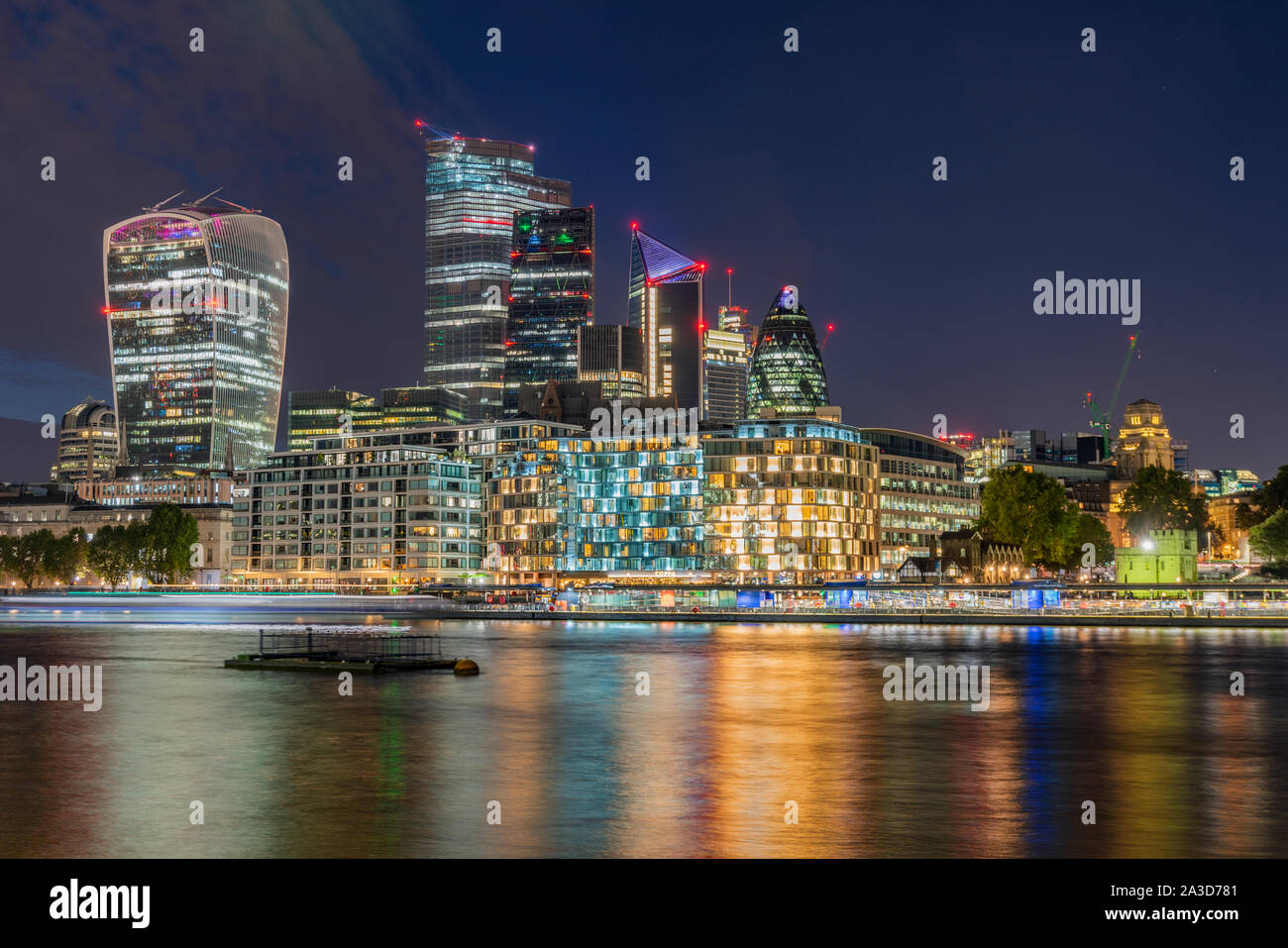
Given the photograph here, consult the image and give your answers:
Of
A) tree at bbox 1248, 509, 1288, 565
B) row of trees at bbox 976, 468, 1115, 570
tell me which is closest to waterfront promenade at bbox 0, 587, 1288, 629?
tree at bbox 1248, 509, 1288, 565

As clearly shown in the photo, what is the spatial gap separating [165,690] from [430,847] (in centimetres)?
3897

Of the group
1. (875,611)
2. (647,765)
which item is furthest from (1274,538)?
(647,765)

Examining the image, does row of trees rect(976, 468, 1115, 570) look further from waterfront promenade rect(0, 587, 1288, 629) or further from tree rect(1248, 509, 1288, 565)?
tree rect(1248, 509, 1288, 565)

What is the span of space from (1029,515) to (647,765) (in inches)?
6215

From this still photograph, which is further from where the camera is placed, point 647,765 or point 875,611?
point 875,611

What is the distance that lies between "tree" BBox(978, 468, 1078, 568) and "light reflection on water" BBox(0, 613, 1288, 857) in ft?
369

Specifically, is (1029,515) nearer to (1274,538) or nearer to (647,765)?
(1274,538)

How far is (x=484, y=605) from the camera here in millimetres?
179250

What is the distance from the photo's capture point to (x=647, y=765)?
3666 cm

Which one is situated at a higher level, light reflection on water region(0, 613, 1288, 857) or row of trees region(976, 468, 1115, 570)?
row of trees region(976, 468, 1115, 570)

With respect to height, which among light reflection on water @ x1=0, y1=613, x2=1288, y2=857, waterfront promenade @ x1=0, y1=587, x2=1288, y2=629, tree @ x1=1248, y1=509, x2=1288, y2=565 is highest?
tree @ x1=1248, y1=509, x2=1288, y2=565

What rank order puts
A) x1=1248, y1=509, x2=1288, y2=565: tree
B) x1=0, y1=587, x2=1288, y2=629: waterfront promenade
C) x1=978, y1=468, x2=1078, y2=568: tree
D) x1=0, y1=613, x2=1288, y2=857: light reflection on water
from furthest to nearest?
x1=978, y1=468, x2=1078, y2=568: tree < x1=1248, y1=509, x2=1288, y2=565: tree < x1=0, y1=587, x2=1288, y2=629: waterfront promenade < x1=0, y1=613, x2=1288, y2=857: light reflection on water

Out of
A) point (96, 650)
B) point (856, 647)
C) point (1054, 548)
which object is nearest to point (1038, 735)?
point (856, 647)

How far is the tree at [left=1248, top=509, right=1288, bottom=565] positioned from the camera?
549 feet
